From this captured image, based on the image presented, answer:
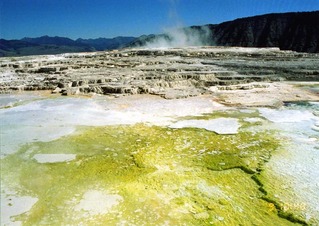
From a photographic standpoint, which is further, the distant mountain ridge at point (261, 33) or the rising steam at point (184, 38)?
the rising steam at point (184, 38)

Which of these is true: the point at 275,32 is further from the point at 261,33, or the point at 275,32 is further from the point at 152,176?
the point at 152,176

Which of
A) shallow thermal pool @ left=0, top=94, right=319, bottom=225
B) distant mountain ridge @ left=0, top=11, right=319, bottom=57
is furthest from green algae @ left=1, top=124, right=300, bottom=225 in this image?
distant mountain ridge @ left=0, top=11, right=319, bottom=57

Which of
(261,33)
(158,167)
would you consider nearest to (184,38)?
(261,33)

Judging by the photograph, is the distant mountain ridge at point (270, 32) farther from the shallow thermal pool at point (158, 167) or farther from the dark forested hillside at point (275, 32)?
the shallow thermal pool at point (158, 167)

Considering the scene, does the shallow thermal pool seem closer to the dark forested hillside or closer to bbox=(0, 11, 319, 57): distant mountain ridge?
bbox=(0, 11, 319, 57): distant mountain ridge

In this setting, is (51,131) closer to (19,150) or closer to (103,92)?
(19,150)

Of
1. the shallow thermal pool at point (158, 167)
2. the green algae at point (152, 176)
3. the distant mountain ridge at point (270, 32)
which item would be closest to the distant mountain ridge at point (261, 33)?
the distant mountain ridge at point (270, 32)
